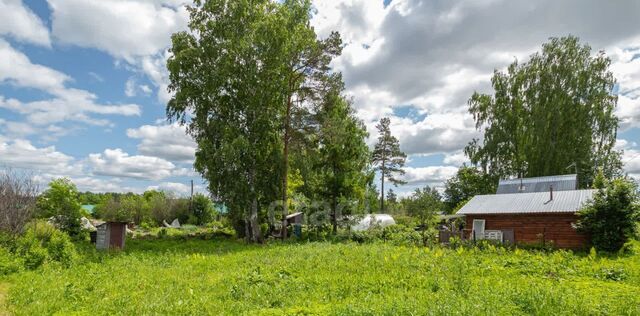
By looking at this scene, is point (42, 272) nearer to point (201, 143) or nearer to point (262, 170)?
point (201, 143)

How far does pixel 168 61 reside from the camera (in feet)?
69.6

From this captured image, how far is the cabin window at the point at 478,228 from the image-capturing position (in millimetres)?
22489

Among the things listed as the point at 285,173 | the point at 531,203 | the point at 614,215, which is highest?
the point at 285,173

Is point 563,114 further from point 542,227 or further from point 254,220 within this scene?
point 254,220

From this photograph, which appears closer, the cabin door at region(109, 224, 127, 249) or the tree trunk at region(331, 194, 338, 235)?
the cabin door at region(109, 224, 127, 249)

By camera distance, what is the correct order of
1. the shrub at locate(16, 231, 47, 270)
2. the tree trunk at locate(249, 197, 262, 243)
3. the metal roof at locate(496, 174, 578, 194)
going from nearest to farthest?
1. the shrub at locate(16, 231, 47, 270)
2. the tree trunk at locate(249, 197, 262, 243)
3. the metal roof at locate(496, 174, 578, 194)

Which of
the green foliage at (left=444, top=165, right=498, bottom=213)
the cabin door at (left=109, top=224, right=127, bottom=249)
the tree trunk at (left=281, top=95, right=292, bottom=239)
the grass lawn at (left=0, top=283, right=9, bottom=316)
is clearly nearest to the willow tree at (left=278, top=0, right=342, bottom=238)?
the tree trunk at (left=281, top=95, right=292, bottom=239)

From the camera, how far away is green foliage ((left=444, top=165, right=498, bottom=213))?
114 ft

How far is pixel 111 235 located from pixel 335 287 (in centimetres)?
1413

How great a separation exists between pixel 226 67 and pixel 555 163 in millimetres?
25801

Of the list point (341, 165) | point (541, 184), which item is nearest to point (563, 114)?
point (541, 184)

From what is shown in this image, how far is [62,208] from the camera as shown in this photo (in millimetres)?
22594

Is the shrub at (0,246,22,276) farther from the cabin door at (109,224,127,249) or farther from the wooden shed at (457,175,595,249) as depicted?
the wooden shed at (457,175,595,249)

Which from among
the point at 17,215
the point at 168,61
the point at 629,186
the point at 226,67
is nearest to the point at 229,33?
the point at 226,67
